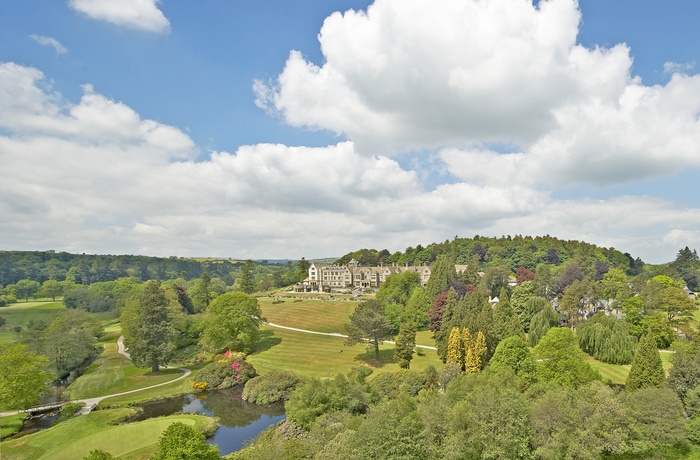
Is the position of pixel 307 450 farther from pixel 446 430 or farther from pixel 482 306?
pixel 482 306

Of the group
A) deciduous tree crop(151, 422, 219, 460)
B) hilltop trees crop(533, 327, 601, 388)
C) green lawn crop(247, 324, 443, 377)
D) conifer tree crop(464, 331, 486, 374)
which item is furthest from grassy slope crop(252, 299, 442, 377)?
deciduous tree crop(151, 422, 219, 460)

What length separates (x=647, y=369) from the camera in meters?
30.8

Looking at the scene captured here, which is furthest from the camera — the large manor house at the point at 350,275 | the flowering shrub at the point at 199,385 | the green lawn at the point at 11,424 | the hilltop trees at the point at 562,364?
the large manor house at the point at 350,275

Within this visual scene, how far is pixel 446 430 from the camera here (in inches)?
867

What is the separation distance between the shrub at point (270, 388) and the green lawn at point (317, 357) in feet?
14.0

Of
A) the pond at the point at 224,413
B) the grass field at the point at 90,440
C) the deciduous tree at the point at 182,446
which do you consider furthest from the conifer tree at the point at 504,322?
the deciduous tree at the point at 182,446

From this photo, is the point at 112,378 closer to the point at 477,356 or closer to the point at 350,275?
the point at 477,356

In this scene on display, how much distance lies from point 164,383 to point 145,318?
9.37 metres

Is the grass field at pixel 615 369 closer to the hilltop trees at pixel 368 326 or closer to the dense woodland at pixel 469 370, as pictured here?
the dense woodland at pixel 469 370

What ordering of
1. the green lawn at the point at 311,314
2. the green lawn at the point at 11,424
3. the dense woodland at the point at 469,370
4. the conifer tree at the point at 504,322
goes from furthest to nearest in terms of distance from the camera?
the green lawn at the point at 311,314
the conifer tree at the point at 504,322
the green lawn at the point at 11,424
the dense woodland at the point at 469,370

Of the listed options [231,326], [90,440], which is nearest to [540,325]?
[231,326]

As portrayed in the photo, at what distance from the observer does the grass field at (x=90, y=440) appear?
2767 cm

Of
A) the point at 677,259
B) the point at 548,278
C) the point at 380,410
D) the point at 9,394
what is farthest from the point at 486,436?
the point at 677,259

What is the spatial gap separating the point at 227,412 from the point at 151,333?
60.4 ft
